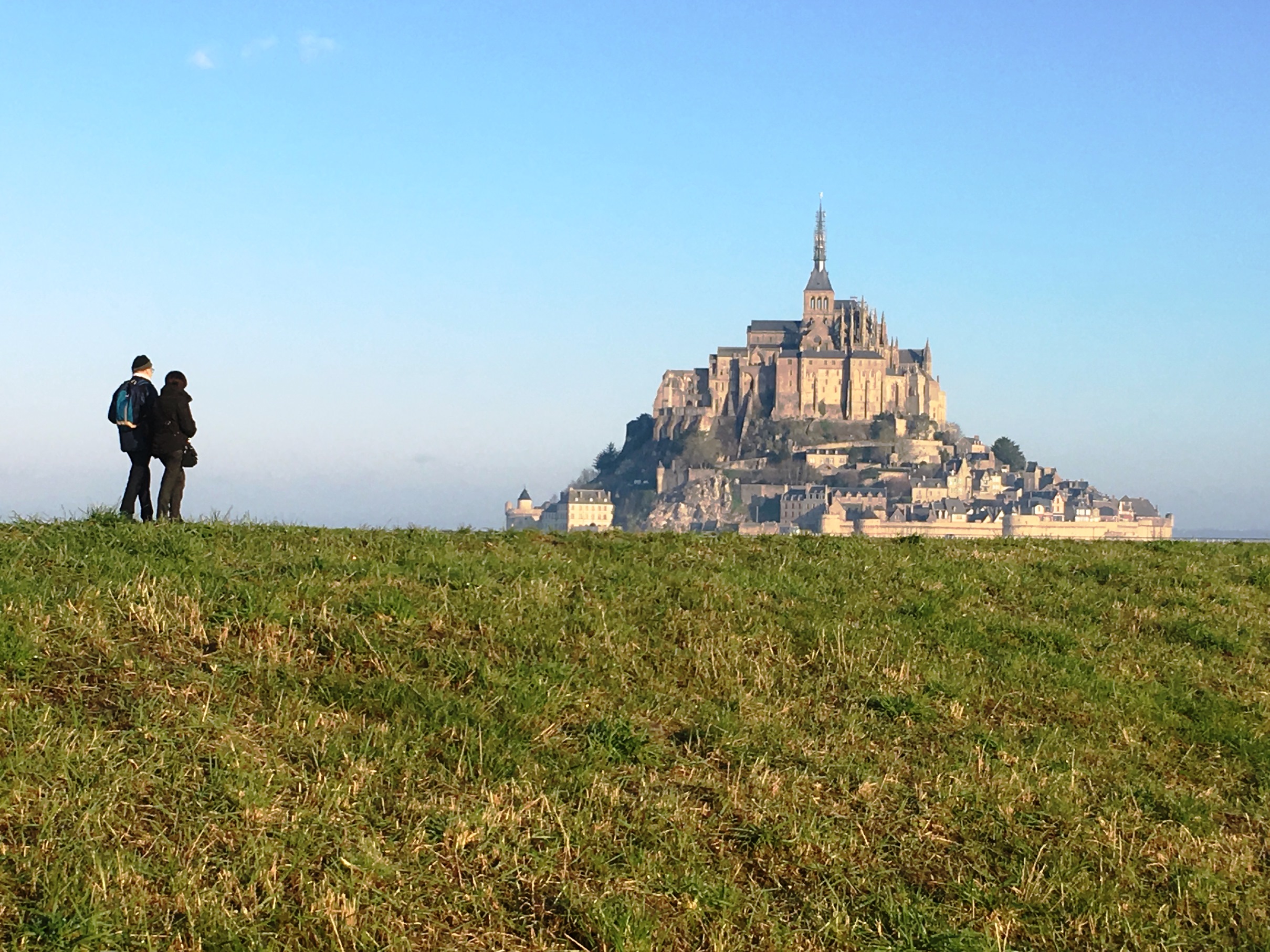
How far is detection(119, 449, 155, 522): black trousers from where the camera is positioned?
1566 centimetres

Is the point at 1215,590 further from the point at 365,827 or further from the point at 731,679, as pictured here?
the point at 365,827

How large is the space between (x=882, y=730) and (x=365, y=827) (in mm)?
4106

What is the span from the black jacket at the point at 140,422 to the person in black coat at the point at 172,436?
0.40ft

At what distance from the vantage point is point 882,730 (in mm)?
10047

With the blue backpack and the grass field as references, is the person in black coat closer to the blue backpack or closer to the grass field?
the blue backpack

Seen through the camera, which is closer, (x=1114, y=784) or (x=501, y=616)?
(x=1114, y=784)

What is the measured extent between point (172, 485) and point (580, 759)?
28.5ft

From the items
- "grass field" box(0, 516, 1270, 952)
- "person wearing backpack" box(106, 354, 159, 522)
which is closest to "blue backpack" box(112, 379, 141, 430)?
"person wearing backpack" box(106, 354, 159, 522)

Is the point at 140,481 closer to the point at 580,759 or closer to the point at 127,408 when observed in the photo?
the point at 127,408

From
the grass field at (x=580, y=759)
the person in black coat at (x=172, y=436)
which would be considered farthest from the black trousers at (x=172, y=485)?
the grass field at (x=580, y=759)

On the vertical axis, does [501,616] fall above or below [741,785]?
above

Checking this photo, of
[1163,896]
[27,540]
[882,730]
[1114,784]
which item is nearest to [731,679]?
[882,730]

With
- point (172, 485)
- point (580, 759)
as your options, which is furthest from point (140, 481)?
point (580, 759)

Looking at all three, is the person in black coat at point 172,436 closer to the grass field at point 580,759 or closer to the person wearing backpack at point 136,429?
the person wearing backpack at point 136,429
